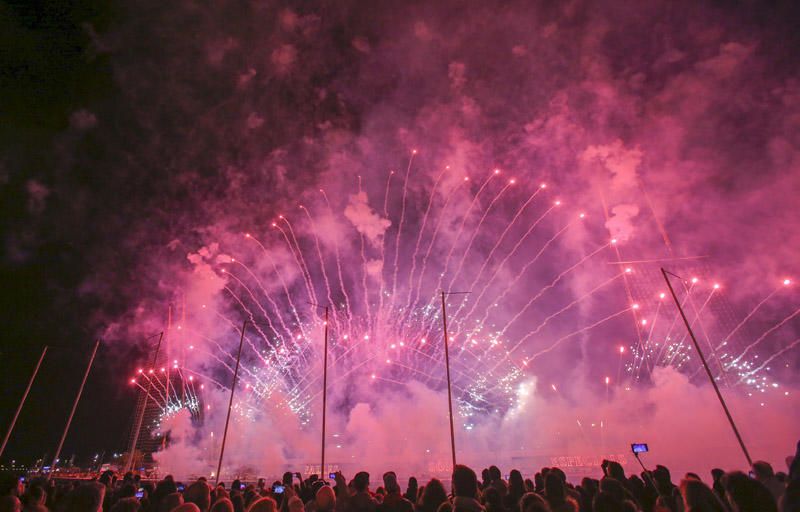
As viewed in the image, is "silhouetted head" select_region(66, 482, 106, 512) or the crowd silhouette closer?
the crowd silhouette

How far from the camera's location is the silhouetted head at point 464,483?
580 centimetres

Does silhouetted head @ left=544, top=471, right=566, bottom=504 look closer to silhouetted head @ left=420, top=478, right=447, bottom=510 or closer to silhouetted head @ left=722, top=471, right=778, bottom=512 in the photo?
silhouetted head @ left=420, top=478, right=447, bottom=510

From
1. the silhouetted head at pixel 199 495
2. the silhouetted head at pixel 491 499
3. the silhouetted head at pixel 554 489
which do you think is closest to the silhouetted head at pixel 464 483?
the silhouetted head at pixel 491 499

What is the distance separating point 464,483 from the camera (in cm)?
583

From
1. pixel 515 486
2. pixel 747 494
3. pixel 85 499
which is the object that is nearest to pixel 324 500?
pixel 85 499

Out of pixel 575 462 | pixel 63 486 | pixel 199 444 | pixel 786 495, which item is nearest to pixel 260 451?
pixel 199 444

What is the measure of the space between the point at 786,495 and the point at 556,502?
294 cm

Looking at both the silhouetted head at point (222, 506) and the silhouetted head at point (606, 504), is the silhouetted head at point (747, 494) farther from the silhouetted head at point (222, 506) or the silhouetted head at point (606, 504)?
the silhouetted head at point (222, 506)

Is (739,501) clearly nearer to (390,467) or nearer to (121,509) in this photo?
(121,509)

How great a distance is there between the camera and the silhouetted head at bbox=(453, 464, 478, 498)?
19.0 feet

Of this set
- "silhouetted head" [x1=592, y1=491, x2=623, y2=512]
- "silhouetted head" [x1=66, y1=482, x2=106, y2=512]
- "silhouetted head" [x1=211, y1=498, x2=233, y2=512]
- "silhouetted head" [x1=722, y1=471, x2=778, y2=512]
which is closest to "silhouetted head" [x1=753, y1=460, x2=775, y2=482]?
"silhouetted head" [x1=722, y1=471, x2=778, y2=512]

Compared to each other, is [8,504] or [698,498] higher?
[8,504]

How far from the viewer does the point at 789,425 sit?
5162 cm

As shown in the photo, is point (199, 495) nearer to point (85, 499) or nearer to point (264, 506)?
point (85, 499)
